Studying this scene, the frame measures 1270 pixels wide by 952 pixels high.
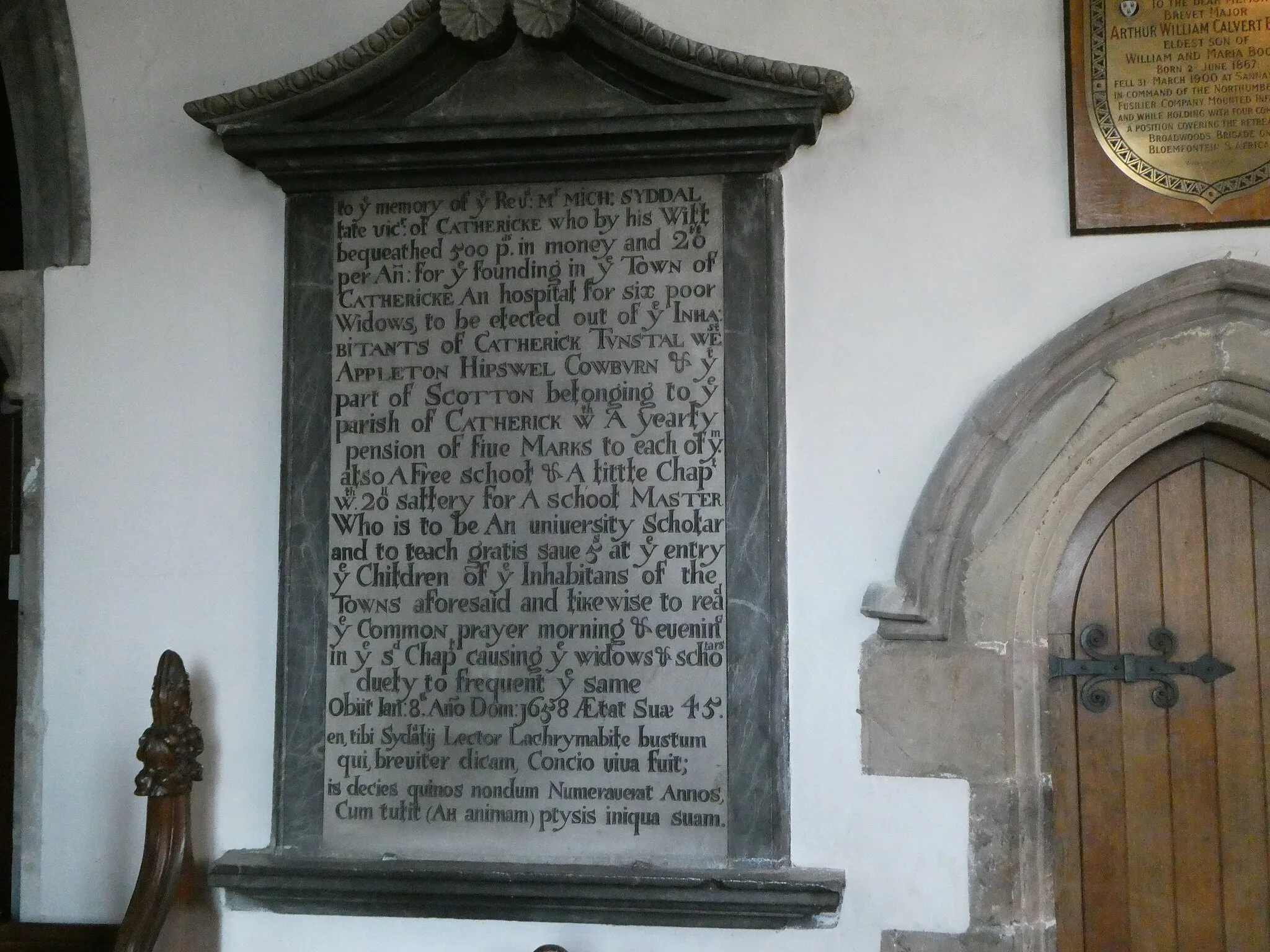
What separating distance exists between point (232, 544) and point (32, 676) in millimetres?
633

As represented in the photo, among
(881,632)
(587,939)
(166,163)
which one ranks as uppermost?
(166,163)

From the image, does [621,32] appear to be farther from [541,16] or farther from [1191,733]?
[1191,733]

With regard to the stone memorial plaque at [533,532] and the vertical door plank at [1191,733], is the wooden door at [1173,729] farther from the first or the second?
the stone memorial plaque at [533,532]

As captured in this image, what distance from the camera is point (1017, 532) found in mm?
2783

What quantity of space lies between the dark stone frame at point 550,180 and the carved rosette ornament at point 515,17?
38mm

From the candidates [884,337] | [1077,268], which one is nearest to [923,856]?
[884,337]

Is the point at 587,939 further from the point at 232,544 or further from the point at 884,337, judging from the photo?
the point at 884,337

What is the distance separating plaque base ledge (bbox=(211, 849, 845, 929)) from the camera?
271cm

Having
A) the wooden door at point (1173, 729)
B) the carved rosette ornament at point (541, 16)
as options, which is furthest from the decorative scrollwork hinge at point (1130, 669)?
the carved rosette ornament at point (541, 16)

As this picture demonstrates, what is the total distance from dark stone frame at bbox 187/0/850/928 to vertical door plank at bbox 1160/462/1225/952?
855 mm

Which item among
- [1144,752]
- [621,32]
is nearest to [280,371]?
[621,32]

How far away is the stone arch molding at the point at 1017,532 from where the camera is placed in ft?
8.97

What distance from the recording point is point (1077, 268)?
283cm

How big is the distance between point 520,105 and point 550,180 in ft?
0.69
